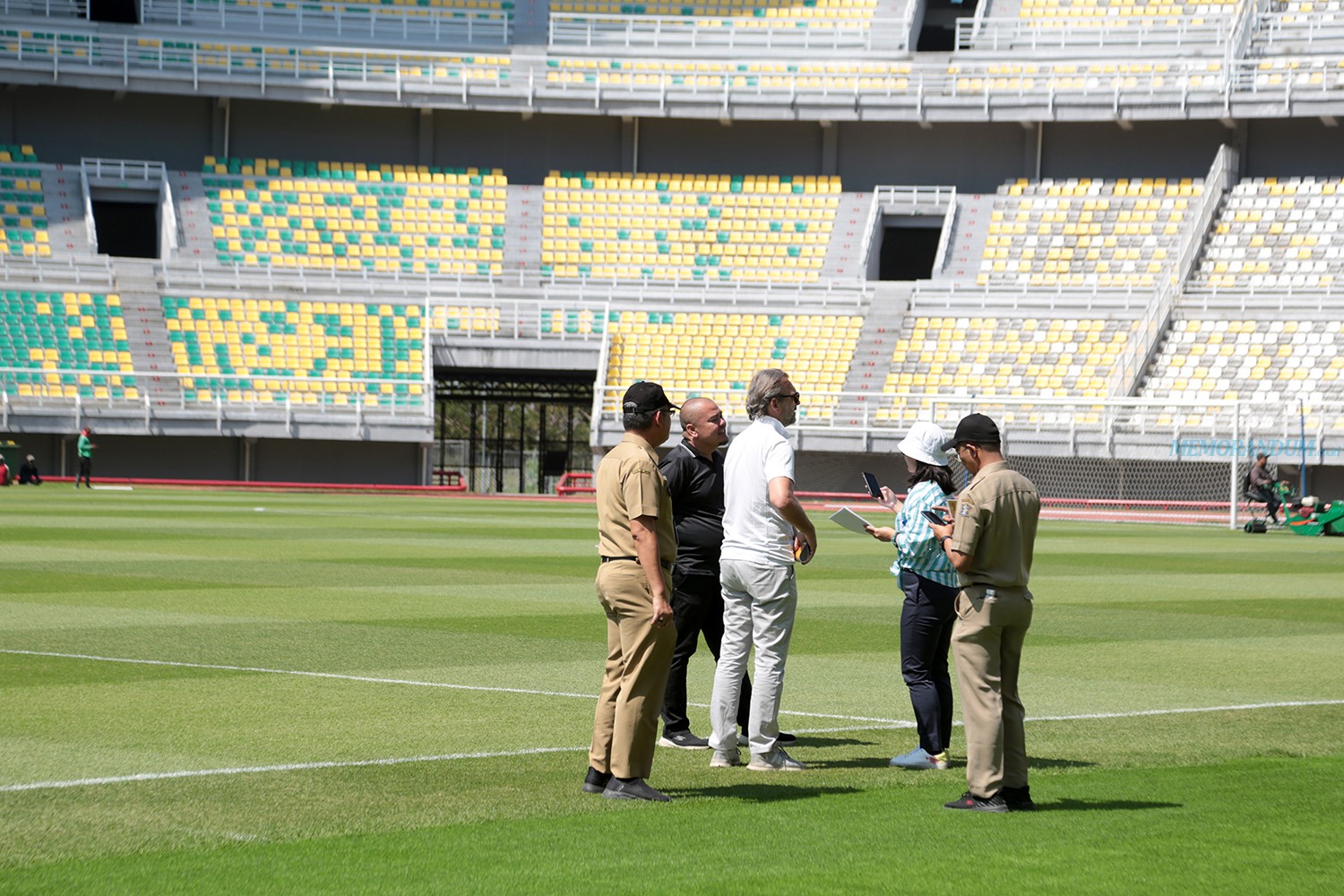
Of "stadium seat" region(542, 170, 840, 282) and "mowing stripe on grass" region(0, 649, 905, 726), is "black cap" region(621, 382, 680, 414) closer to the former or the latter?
"mowing stripe on grass" region(0, 649, 905, 726)

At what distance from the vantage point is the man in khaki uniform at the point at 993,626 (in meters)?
7.21

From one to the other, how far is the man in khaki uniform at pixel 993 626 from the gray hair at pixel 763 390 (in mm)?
1164

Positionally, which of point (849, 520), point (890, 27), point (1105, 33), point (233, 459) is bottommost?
point (233, 459)

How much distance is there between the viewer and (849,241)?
52.8m

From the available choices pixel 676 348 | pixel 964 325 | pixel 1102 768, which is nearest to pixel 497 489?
pixel 676 348

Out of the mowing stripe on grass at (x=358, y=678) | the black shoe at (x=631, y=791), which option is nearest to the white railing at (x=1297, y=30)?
the mowing stripe on grass at (x=358, y=678)

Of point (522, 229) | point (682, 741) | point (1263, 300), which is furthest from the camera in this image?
point (522, 229)

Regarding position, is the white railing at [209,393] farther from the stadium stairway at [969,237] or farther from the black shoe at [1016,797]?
the black shoe at [1016,797]

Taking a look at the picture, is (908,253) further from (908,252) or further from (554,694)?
(554,694)

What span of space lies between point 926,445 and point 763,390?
95 cm

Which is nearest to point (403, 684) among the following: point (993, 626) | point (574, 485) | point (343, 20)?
point (993, 626)

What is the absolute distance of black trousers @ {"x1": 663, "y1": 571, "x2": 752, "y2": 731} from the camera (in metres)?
9.02

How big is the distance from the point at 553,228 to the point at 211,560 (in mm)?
34409

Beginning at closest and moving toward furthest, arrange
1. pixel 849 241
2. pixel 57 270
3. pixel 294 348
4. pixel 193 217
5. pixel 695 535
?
pixel 695 535 < pixel 294 348 < pixel 57 270 < pixel 193 217 < pixel 849 241
